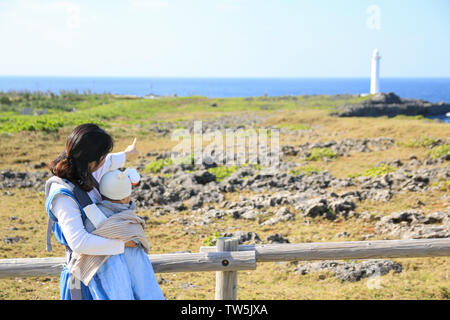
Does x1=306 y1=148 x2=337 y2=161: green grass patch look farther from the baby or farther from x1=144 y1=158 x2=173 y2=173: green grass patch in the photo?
the baby

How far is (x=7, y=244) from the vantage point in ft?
28.2

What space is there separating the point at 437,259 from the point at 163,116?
2937cm

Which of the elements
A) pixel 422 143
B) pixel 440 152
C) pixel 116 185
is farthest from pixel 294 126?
pixel 116 185

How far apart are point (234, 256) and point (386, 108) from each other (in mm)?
37601

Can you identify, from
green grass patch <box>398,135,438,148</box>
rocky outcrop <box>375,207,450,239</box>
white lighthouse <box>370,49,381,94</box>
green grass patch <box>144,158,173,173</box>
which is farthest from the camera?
white lighthouse <box>370,49,381,94</box>

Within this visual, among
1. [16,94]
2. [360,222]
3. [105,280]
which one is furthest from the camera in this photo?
[16,94]

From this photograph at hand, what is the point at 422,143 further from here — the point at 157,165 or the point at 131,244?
the point at 131,244

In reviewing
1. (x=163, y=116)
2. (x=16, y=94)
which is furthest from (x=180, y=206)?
(x=16, y=94)

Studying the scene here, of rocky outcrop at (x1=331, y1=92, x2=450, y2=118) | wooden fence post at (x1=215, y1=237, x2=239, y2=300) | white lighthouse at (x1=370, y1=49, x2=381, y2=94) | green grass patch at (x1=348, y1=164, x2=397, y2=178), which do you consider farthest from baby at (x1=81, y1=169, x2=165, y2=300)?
white lighthouse at (x1=370, y1=49, x2=381, y2=94)

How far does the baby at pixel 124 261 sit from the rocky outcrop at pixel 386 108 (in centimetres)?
3120

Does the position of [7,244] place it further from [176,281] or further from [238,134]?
[238,134]

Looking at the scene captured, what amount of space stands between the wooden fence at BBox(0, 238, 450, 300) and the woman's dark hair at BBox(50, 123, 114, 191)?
1170 millimetres

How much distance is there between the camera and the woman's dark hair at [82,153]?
106 inches

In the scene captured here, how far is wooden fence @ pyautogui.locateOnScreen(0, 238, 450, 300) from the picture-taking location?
12.1 ft
